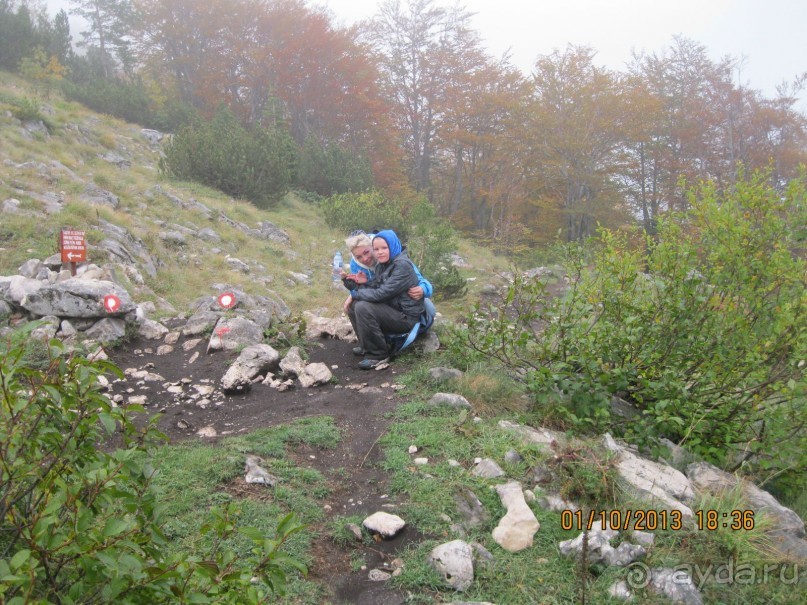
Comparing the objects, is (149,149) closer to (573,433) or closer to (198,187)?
(198,187)

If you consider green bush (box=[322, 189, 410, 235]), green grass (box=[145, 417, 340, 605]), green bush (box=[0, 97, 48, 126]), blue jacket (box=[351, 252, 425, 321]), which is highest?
green bush (box=[0, 97, 48, 126])

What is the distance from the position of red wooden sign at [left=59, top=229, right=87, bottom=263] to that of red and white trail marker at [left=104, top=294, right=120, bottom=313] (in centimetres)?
92

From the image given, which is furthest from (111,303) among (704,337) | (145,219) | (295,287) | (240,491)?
(704,337)

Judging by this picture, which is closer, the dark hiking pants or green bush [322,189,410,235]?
the dark hiking pants

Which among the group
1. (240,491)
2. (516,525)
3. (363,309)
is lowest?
(240,491)

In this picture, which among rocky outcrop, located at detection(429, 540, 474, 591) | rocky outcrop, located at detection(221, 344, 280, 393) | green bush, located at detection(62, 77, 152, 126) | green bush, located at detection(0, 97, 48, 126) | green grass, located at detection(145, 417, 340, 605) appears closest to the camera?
rocky outcrop, located at detection(429, 540, 474, 591)

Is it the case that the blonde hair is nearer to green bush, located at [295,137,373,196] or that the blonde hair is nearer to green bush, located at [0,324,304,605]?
green bush, located at [0,324,304,605]

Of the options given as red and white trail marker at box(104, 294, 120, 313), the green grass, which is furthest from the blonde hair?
red and white trail marker at box(104, 294, 120, 313)

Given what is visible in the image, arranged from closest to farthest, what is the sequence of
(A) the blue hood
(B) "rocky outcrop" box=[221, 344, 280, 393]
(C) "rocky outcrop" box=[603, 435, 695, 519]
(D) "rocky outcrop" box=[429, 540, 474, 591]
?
(D) "rocky outcrop" box=[429, 540, 474, 591], (C) "rocky outcrop" box=[603, 435, 695, 519], (B) "rocky outcrop" box=[221, 344, 280, 393], (A) the blue hood

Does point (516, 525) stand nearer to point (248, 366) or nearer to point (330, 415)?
point (330, 415)

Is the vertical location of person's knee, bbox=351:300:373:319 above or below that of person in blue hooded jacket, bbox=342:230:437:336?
below

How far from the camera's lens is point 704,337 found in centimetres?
380

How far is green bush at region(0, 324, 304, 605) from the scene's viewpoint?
44.3 inches

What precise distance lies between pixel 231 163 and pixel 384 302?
32.8ft
